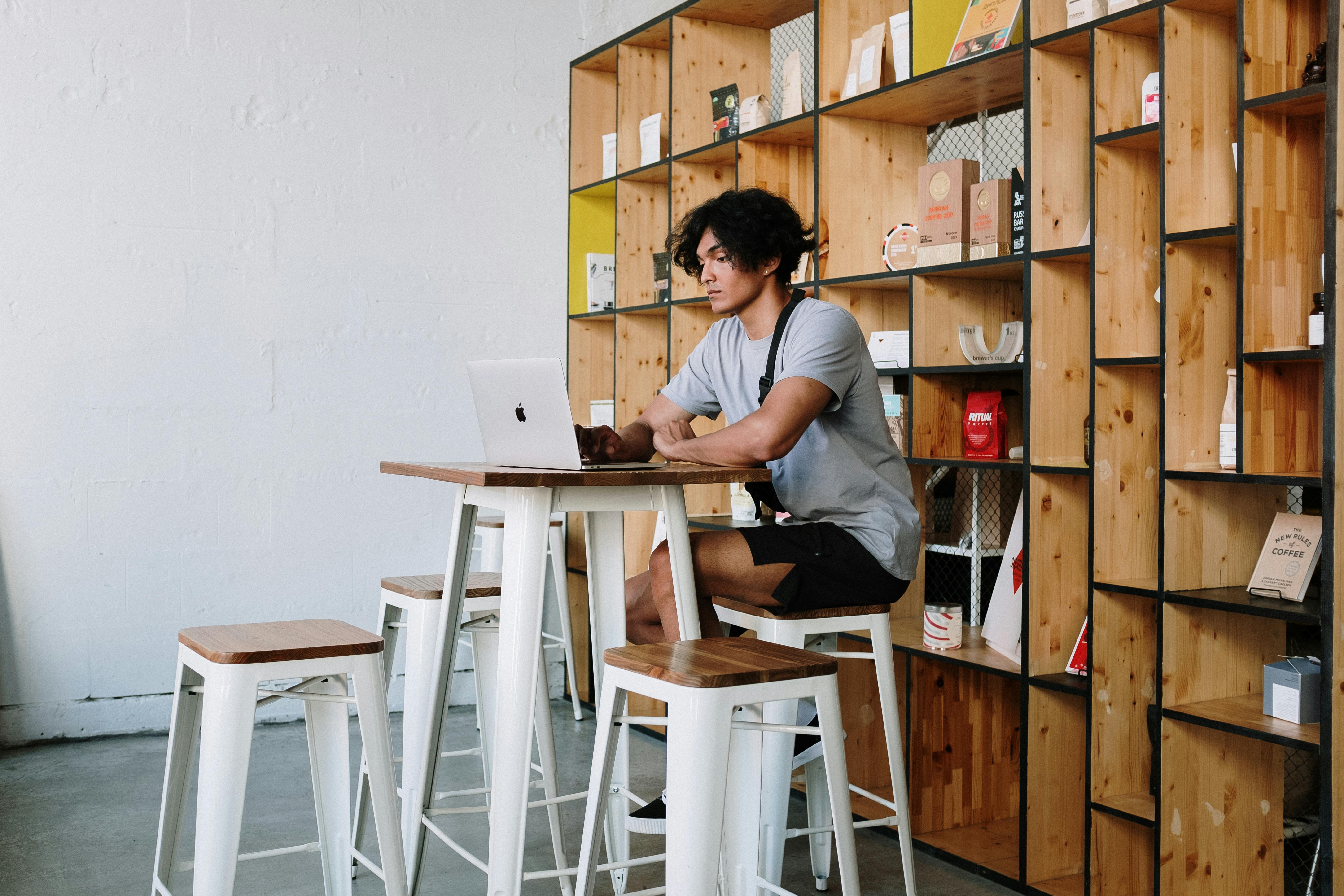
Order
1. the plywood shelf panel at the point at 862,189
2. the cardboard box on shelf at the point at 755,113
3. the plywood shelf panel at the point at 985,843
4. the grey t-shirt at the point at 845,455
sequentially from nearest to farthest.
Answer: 1. the grey t-shirt at the point at 845,455
2. the plywood shelf panel at the point at 985,843
3. the plywood shelf panel at the point at 862,189
4. the cardboard box on shelf at the point at 755,113

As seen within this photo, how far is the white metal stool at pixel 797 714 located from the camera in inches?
90.1

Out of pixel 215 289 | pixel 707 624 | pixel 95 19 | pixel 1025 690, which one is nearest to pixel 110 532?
pixel 215 289

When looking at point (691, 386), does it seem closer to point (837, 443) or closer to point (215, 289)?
point (837, 443)

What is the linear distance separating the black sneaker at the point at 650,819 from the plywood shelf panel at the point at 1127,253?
1316 mm

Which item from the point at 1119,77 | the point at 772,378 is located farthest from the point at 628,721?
the point at 1119,77

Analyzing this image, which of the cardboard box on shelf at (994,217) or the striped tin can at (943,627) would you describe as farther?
the striped tin can at (943,627)

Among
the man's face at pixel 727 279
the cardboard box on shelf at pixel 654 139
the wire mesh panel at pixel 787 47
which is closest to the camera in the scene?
the man's face at pixel 727 279

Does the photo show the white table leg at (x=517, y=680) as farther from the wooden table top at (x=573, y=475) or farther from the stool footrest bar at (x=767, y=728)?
the stool footrest bar at (x=767, y=728)

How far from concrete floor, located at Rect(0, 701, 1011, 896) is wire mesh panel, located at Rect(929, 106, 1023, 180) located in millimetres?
1859

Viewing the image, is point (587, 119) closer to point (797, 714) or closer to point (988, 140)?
point (988, 140)

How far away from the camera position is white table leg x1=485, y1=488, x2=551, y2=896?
2045mm

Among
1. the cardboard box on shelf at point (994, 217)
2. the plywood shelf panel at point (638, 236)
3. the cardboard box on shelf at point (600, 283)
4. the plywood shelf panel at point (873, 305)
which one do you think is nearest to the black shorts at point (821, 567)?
the cardboard box on shelf at point (994, 217)

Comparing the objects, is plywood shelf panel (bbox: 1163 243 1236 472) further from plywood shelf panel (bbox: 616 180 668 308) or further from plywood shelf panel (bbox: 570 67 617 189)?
plywood shelf panel (bbox: 570 67 617 189)

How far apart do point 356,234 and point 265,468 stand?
A: 900 mm
